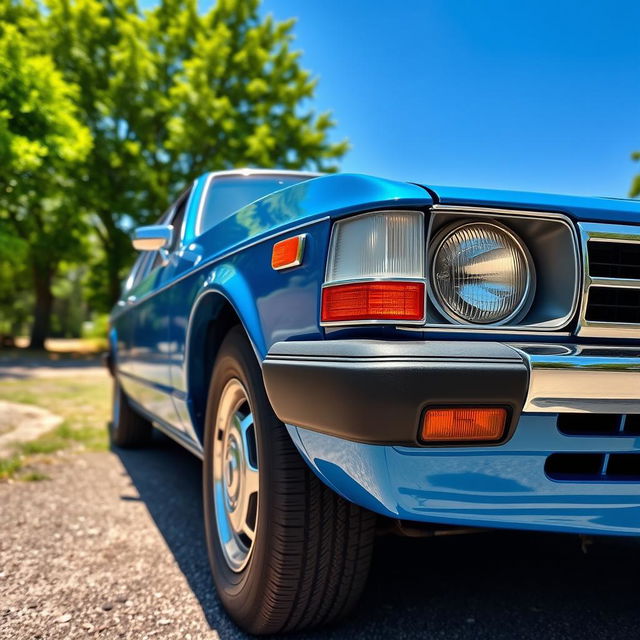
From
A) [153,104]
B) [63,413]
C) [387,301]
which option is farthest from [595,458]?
[153,104]

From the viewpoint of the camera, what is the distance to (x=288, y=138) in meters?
19.1

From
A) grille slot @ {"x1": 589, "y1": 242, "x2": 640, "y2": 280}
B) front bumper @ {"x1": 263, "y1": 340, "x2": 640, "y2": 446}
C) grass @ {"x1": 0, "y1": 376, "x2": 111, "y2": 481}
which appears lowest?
grass @ {"x1": 0, "y1": 376, "x2": 111, "y2": 481}

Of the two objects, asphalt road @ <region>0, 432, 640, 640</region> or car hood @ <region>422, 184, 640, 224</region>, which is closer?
car hood @ <region>422, 184, 640, 224</region>

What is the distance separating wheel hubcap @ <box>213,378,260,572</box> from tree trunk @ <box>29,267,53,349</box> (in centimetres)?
2050

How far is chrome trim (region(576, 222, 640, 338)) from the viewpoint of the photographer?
4.52 ft

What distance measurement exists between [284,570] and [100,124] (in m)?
19.8

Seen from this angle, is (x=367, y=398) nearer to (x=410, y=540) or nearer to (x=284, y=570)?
(x=284, y=570)

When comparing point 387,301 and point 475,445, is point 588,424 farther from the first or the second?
point 387,301

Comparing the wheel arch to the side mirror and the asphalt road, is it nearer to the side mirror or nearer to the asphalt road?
the asphalt road

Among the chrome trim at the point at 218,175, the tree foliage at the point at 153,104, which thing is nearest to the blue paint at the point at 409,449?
the chrome trim at the point at 218,175

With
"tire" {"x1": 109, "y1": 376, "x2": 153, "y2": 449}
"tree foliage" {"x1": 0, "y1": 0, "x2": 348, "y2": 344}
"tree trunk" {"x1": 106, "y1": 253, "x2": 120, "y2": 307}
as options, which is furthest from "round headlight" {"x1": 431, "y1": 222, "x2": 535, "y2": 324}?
"tree trunk" {"x1": 106, "y1": 253, "x2": 120, "y2": 307}

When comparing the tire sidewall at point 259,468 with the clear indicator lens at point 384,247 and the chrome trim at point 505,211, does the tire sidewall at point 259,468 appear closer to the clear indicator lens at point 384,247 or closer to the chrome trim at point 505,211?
the clear indicator lens at point 384,247

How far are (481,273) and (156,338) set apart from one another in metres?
2.00

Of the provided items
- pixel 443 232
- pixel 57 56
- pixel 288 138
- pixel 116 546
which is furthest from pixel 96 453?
pixel 57 56
